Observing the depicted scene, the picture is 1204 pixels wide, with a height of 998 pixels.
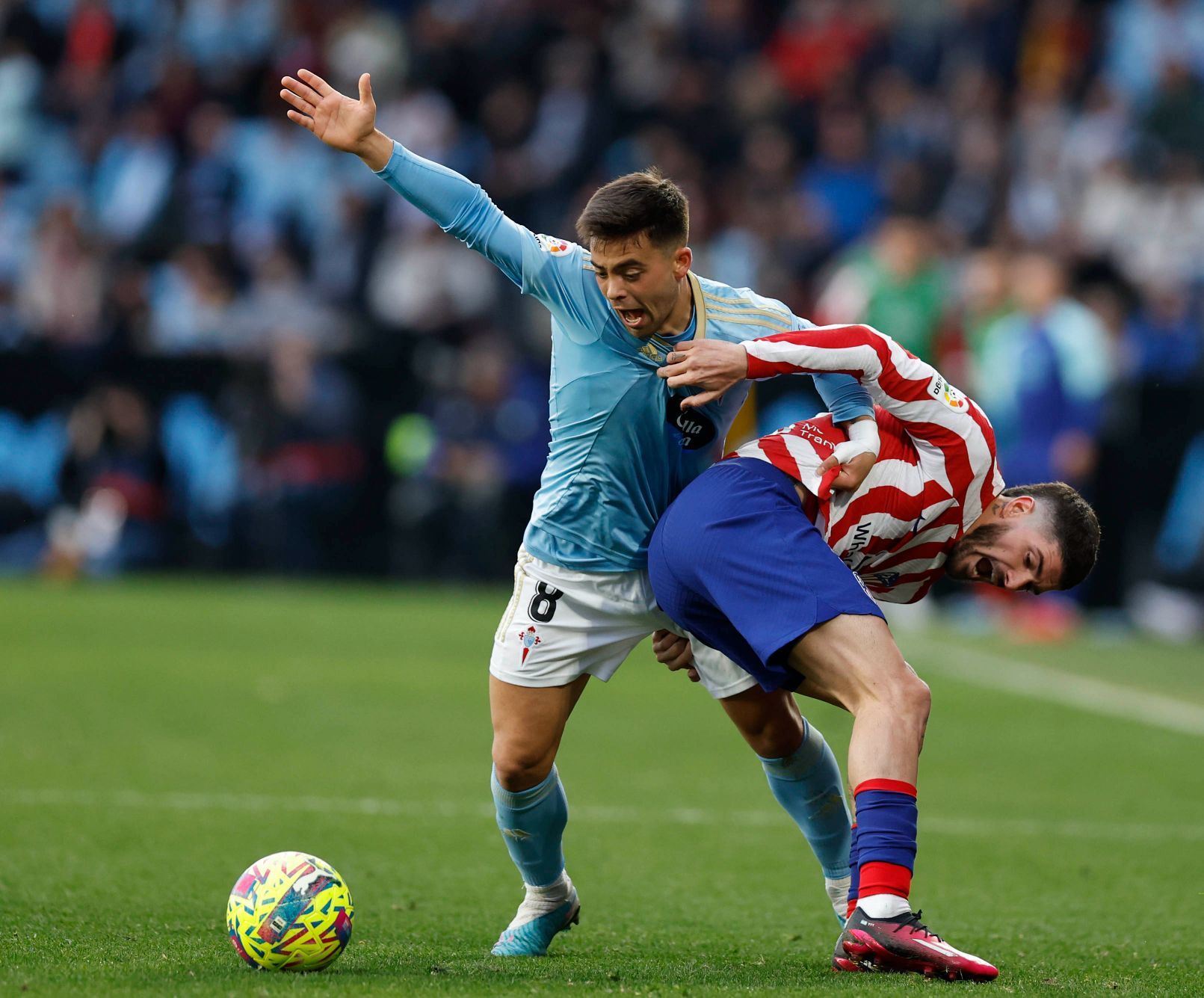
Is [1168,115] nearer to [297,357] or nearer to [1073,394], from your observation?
[1073,394]

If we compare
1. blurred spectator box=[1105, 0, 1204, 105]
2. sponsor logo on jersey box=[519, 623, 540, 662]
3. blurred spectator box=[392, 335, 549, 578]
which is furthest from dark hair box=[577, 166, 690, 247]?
blurred spectator box=[1105, 0, 1204, 105]

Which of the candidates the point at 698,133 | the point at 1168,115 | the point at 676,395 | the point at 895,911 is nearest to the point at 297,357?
the point at 698,133

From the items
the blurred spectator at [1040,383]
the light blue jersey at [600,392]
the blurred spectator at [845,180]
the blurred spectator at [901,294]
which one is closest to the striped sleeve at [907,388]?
the light blue jersey at [600,392]

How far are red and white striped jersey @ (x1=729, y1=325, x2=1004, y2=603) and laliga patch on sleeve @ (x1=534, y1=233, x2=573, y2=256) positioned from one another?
593 millimetres

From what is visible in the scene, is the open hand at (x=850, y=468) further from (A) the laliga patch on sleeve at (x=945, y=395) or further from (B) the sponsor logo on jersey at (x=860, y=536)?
(A) the laliga patch on sleeve at (x=945, y=395)

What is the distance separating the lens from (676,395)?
484 cm

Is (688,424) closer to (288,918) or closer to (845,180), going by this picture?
(288,918)

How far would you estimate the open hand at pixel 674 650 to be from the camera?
4.95m

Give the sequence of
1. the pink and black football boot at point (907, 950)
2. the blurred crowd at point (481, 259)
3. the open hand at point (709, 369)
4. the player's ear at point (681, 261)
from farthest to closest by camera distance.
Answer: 1. the blurred crowd at point (481, 259)
2. the player's ear at point (681, 261)
3. the open hand at point (709, 369)
4. the pink and black football boot at point (907, 950)

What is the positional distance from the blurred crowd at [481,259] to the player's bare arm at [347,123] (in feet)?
29.3

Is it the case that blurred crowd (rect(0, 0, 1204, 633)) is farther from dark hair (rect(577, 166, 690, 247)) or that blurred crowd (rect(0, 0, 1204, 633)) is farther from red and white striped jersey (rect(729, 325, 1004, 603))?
dark hair (rect(577, 166, 690, 247))

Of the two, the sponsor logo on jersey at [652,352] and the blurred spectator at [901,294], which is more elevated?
the blurred spectator at [901,294]

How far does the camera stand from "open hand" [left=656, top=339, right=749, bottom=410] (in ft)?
14.7

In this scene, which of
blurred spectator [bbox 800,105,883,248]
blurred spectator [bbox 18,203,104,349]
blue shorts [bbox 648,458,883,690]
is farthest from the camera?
blurred spectator [bbox 800,105,883,248]
